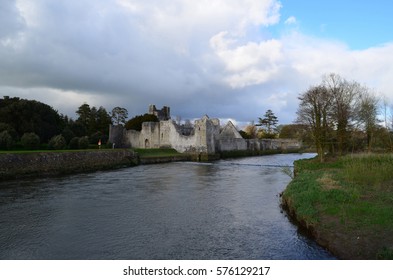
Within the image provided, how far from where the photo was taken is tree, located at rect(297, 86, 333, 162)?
908 inches

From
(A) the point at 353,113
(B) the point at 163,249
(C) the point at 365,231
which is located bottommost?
(B) the point at 163,249

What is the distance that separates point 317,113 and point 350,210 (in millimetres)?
16587

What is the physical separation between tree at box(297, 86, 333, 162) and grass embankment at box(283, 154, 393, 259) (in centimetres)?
1019

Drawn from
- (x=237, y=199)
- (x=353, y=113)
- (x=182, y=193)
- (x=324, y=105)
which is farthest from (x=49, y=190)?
(x=353, y=113)

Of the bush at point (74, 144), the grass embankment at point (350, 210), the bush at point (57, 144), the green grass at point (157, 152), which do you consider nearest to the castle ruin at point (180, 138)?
the green grass at point (157, 152)

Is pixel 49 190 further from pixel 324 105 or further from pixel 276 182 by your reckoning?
pixel 324 105

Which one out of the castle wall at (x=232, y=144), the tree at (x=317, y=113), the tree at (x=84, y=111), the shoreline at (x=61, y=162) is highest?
the tree at (x=84, y=111)

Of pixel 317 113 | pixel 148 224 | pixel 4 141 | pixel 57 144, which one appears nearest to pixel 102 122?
pixel 57 144

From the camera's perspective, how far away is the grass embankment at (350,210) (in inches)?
250

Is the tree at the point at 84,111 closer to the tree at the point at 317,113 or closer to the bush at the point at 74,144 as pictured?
the bush at the point at 74,144

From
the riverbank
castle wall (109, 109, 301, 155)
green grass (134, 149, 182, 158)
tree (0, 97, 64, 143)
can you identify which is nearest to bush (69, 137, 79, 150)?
the riverbank

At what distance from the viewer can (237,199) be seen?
43.0 ft

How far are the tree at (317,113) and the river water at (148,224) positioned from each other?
9.13 metres
